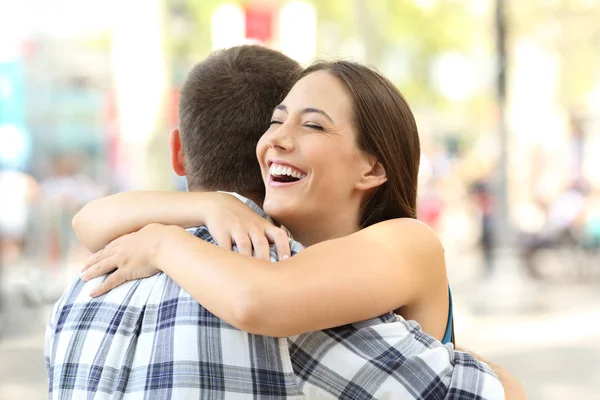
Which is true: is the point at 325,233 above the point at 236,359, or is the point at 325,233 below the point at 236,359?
above

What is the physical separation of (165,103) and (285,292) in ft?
25.8

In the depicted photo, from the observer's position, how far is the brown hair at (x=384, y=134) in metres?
2.09

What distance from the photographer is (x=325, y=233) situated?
7.06 ft

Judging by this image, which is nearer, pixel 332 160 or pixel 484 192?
pixel 332 160

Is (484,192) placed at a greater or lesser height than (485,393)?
lesser

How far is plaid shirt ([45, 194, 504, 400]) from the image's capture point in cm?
165

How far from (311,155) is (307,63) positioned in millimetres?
593

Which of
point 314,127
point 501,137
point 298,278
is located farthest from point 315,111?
point 501,137

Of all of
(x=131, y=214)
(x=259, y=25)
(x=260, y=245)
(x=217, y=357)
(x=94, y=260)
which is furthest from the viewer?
(x=259, y=25)

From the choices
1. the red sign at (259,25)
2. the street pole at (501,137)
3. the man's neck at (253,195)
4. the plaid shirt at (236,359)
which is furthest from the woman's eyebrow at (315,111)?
the red sign at (259,25)

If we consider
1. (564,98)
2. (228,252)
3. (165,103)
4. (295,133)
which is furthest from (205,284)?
(564,98)

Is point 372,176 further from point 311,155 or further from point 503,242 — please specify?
point 503,242

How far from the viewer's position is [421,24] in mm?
24641

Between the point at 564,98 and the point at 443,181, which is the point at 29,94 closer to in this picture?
the point at 443,181
